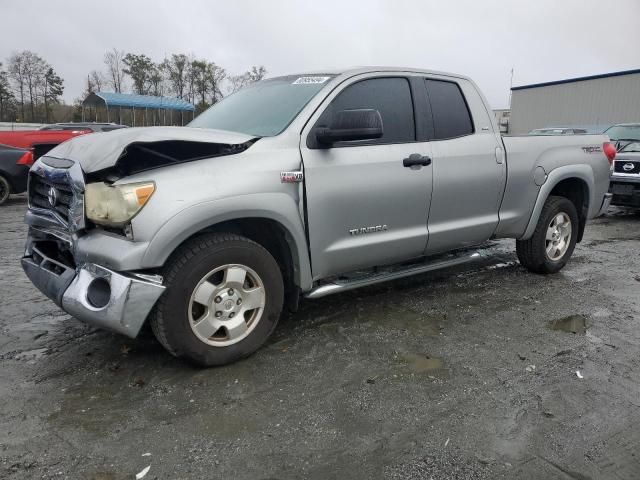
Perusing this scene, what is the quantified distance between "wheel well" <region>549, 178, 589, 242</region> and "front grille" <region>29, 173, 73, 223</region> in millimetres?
4551

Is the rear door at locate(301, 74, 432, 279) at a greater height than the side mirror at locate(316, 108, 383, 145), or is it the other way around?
the side mirror at locate(316, 108, 383, 145)

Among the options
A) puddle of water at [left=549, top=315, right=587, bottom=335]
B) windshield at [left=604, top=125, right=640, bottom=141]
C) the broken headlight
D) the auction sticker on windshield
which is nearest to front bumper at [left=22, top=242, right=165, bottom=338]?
the broken headlight

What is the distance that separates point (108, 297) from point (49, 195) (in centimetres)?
92

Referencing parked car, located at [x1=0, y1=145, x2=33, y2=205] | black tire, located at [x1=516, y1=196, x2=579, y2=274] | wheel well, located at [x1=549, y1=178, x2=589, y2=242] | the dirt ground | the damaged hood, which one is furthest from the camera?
Answer: parked car, located at [x1=0, y1=145, x2=33, y2=205]

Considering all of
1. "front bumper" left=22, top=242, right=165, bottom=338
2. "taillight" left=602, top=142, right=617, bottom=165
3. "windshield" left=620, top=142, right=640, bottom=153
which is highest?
"windshield" left=620, top=142, right=640, bottom=153

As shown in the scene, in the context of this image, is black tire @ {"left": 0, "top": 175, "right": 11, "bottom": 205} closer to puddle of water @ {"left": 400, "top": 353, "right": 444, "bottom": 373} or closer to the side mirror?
the side mirror

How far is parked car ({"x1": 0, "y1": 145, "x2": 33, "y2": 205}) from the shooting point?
10.1 m

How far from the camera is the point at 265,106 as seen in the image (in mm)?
3836

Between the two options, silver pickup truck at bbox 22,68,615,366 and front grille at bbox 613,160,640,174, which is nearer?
silver pickup truck at bbox 22,68,615,366

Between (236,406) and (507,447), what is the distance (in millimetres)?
1382

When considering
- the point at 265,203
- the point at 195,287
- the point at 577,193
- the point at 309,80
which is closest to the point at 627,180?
the point at 577,193

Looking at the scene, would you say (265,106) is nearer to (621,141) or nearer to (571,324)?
(571,324)

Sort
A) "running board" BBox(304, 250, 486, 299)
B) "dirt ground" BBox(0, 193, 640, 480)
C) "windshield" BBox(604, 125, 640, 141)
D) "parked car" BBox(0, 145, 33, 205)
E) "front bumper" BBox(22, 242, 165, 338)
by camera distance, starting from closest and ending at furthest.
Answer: "dirt ground" BBox(0, 193, 640, 480)
"front bumper" BBox(22, 242, 165, 338)
"running board" BBox(304, 250, 486, 299)
"parked car" BBox(0, 145, 33, 205)
"windshield" BBox(604, 125, 640, 141)

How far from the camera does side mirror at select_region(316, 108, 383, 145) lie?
3.28 meters
